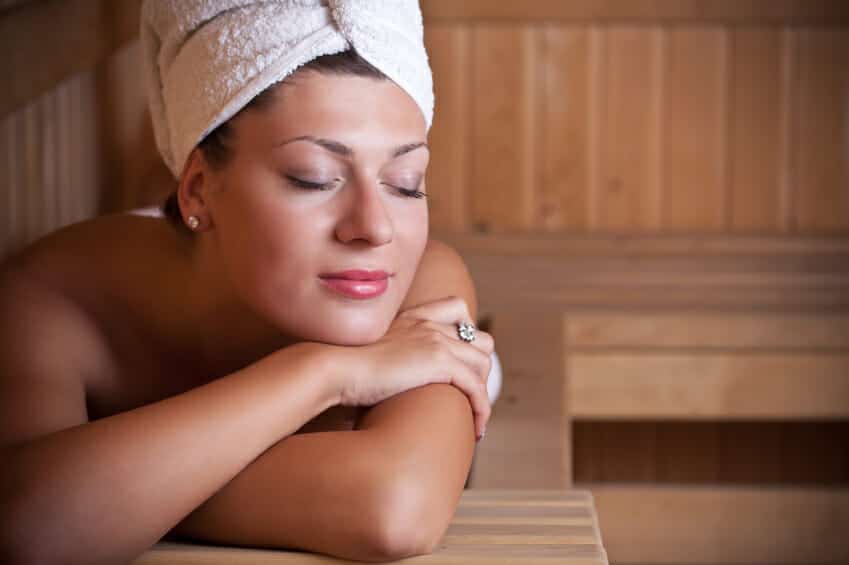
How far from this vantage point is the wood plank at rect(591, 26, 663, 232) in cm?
349

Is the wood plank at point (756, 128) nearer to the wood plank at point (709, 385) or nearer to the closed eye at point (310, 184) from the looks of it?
the wood plank at point (709, 385)

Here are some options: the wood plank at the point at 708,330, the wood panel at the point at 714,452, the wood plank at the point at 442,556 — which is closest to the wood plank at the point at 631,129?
the wood panel at the point at 714,452

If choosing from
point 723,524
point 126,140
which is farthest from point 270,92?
point 723,524

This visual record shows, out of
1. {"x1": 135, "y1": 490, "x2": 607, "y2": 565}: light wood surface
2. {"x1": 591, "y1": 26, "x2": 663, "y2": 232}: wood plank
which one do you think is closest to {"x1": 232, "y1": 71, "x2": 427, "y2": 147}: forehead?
{"x1": 135, "y1": 490, "x2": 607, "y2": 565}: light wood surface

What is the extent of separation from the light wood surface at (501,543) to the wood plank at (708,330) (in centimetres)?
136

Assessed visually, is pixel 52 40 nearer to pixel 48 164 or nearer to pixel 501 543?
pixel 48 164

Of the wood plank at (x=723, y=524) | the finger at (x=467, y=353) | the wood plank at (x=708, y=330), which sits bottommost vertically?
the wood plank at (x=723, y=524)

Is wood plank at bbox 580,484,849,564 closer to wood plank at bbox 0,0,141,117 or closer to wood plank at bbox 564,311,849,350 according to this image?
wood plank at bbox 564,311,849,350

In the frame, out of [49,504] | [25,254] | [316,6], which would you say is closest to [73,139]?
[25,254]

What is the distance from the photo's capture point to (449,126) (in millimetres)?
3543

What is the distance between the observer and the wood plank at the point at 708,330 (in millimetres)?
2734

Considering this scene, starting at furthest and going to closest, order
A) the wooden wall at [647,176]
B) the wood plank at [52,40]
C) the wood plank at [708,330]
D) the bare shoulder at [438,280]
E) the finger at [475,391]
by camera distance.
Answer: the wooden wall at [647,176] < the wood plank at [708,330] < the wood plank at [52,40] < the bare shoulder at [438,280] < the finger at [475,391]

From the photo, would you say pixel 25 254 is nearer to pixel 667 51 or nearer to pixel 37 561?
pixel 37 561

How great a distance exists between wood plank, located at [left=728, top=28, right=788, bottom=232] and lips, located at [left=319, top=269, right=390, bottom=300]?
2.44 metres
